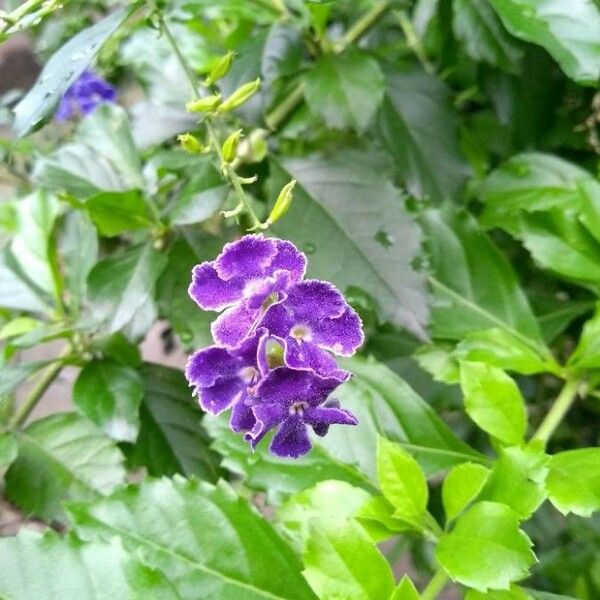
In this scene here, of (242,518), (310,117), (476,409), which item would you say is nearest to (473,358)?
(476,409)

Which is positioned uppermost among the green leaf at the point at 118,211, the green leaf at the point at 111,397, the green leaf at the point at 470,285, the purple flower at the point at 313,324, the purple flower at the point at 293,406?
the purple flower at the point at 313,324

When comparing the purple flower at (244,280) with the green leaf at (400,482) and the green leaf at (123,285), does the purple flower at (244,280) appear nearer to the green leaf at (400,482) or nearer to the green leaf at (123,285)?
the green leaf at (400,482)

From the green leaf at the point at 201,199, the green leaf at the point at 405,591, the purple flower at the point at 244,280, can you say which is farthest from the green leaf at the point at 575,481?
the green leaf at the point at 201,199

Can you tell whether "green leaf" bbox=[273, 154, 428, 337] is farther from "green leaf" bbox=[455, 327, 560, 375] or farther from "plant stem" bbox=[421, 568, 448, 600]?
"plant stem" bbox=[421, 568, 448, 600]

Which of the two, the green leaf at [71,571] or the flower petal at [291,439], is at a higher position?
the flower petal at [291,439]

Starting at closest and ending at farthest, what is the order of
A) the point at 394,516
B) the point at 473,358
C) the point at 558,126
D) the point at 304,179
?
the point at 394,516 < the point at 473,358 < the point at 304,179 < the point at 558,126

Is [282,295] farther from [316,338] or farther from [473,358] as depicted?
[473,358]
